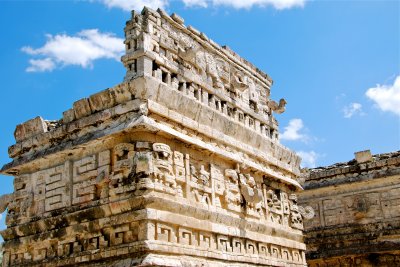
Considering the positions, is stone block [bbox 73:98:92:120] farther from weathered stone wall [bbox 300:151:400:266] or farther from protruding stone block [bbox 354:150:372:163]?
protruding stone block [bbox 354:150:372:163]

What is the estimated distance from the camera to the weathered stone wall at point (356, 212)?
54.7 ft

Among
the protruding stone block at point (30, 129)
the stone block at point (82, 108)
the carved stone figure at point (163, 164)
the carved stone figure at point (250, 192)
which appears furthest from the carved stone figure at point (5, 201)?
the carved stone figure at point (250, 192)

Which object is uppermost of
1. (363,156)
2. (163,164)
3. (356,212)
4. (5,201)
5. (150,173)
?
(363,156)

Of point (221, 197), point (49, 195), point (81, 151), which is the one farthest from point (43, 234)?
point (221, 197)

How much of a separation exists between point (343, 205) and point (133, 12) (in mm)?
10845

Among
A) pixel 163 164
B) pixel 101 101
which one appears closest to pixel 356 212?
pixel 163 164

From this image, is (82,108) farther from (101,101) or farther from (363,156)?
(363,156)

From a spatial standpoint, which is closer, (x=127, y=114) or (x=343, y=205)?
(x=127, y=114)

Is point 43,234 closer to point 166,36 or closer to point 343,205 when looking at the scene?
point 166,36

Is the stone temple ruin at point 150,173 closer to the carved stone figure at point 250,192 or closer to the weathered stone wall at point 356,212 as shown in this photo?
the carved stone figure at point 250,192

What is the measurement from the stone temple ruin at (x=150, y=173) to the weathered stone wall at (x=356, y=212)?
5613 mm

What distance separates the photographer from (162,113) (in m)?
9.32

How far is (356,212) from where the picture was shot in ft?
56.6

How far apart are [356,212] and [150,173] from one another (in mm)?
10616
